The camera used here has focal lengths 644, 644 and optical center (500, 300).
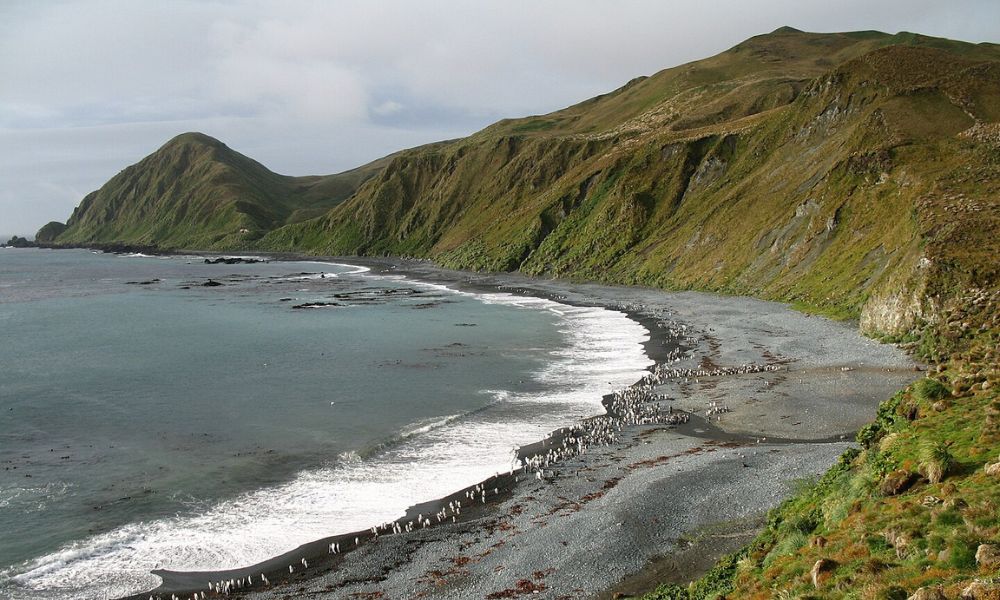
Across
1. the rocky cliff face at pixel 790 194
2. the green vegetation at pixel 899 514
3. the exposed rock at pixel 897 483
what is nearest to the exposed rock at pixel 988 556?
the green vegetation at pixel 899 514

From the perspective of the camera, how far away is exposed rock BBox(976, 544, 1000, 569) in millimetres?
11078

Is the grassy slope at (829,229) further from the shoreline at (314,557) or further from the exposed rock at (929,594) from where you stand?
the shoreline at (314,557)

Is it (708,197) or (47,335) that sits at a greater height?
(708,197)

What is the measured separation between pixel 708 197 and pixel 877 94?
2964cm

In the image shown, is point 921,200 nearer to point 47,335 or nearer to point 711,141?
point 711,141

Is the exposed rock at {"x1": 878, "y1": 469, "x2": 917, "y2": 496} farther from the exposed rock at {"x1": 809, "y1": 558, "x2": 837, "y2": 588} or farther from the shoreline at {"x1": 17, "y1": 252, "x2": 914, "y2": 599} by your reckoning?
the shoreline at {"x1": 17, "y1": 252, "x2": 914, "y2": 599}

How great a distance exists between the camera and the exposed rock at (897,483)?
51.6 ft

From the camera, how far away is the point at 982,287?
1622 inches

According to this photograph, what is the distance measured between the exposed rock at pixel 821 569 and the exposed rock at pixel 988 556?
2560 millimetres

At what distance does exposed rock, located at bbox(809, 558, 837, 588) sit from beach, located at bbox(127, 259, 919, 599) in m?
6.09

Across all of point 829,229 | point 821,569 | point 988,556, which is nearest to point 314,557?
point 821,569

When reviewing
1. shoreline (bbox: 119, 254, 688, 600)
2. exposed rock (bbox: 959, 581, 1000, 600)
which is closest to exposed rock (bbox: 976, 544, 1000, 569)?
exposed rock (bbox: 959, 581, 1000, 600)

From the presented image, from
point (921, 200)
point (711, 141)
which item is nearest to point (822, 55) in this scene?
point (711, 141)

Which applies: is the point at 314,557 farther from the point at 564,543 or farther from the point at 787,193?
the point at 787,193
